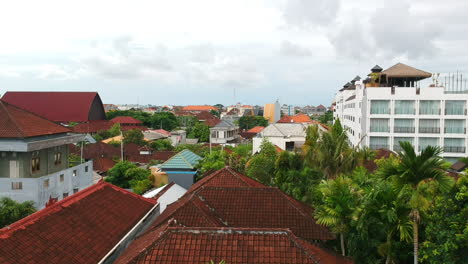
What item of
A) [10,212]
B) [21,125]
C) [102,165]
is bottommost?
[102,165]

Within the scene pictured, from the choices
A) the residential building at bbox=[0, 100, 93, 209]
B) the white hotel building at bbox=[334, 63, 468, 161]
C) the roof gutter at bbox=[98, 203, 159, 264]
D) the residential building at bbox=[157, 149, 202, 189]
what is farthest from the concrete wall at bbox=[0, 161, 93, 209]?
the white hotel building at bbox=[334, 63, 468, 161]

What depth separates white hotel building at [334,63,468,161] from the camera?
36094 mm

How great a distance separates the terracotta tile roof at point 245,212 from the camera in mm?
12598

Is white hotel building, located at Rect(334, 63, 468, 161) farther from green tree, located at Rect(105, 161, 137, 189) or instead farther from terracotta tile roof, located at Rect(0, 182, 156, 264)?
terracotta tile roof, located at Rect(0, 182, 156, 264)

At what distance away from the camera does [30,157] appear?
19625 millimetres

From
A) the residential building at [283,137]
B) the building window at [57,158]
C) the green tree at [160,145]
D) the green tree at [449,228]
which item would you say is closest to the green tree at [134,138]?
the green tree at [160,145]

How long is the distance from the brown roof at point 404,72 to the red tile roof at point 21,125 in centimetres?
3140

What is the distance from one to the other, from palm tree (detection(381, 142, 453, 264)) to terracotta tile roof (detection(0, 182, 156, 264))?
824 centimetres

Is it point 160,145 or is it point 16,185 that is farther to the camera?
point 160,145

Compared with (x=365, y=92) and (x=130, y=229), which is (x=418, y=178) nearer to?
(x=130, y=229)

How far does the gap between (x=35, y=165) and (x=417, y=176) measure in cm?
1851

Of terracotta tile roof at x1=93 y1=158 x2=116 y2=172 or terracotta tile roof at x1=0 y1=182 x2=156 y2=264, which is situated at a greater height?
terracotta tile roof at x1=0 y1=182 x2=156 y2=264

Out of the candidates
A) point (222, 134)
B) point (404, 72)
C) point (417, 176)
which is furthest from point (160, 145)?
point (417, 176)

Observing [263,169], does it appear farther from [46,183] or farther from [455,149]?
[455,149]
